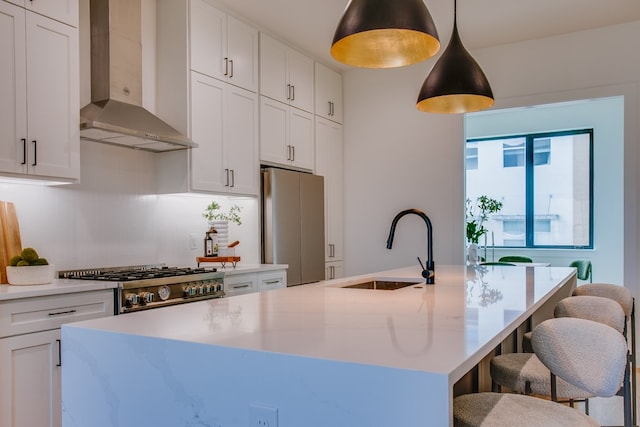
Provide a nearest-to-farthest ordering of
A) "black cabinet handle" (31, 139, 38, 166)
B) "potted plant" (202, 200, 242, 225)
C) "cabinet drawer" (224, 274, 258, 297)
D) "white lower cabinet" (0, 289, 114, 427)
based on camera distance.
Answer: "white lower cabinet" (0, 289, 114, 427) → "black cabinet handle" (31, 139, 38, 166) → "cabinet drawer" (224, 274, 258, 297) → "potted plant" (202, 200, 242, 225)

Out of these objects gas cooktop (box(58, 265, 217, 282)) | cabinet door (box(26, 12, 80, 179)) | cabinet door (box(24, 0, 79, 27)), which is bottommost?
gas cooktop (box(58, 265, 217, 282))

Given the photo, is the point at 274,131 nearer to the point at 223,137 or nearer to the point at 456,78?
the point at 223,137

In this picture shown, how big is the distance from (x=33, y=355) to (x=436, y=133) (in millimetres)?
4022

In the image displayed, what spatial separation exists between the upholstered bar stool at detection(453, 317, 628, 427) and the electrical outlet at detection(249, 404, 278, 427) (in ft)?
1.95

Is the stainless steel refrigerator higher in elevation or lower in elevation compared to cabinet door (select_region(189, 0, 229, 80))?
lower

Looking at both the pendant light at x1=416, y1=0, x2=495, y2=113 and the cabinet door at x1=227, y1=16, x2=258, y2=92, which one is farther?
the cabinet door at x1=227, y1=16, x2=258, y2=92

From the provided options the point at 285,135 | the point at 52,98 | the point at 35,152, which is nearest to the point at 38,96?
the point at 52,98

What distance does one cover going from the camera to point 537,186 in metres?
6.96

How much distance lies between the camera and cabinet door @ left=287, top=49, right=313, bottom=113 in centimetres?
494

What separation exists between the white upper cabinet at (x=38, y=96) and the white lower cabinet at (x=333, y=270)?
294cm

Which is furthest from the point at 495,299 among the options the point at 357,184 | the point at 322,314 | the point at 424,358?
the point at 357,184

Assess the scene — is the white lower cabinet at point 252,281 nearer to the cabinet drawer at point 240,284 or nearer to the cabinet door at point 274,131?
the cabinet drawer at point 240,284

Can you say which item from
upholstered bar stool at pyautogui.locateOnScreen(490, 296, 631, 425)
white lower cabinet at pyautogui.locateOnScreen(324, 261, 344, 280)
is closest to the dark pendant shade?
upholstered bar stool at pyautogui.locateOnScreen(490, 296, 631, 425)

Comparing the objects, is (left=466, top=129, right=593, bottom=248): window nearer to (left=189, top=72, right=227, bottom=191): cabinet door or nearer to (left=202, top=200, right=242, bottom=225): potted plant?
(left=202, top=200, right=242, bottom=225): potted plant
